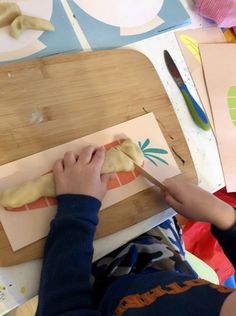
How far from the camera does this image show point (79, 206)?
52cm

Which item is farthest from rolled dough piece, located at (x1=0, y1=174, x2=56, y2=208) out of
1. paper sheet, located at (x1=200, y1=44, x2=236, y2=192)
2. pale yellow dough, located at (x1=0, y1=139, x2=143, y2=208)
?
paper sheet, located at (x1=200, y1=44, x2=236, y2=192)

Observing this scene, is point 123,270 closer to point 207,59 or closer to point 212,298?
point 212,298

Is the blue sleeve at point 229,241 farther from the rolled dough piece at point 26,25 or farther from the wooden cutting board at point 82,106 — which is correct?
the rolled dough piece at point 26,25

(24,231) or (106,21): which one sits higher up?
(106,21)

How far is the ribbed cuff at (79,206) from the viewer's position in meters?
0.51

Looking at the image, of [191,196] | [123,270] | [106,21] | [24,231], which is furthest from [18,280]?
[106,21]

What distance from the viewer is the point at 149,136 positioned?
643mm

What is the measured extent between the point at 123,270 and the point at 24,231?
178mm

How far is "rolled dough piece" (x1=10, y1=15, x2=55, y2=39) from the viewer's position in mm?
598

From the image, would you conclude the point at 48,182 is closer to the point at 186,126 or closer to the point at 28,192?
the point at 28,192

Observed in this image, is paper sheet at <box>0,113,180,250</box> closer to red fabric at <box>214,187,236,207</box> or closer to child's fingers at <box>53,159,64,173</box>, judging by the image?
child's fingers at <box>53,159,64,173</box>

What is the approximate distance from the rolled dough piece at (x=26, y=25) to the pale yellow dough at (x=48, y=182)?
234 mm

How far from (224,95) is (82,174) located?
1.27 feet

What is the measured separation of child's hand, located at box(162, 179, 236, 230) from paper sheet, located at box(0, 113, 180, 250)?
3 cm
